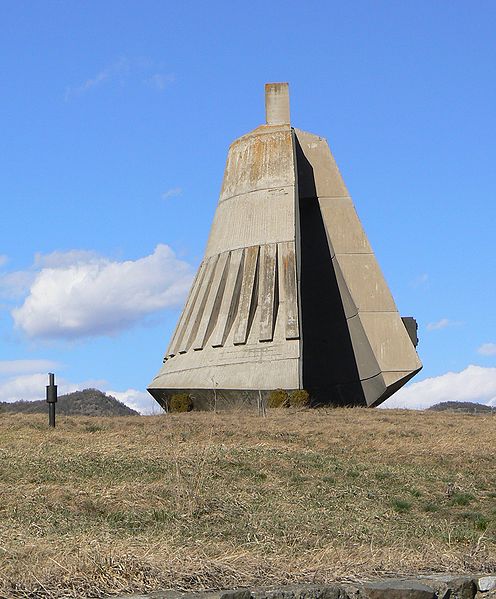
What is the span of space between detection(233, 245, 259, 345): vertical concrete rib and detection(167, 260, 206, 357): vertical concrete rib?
79.3 inches

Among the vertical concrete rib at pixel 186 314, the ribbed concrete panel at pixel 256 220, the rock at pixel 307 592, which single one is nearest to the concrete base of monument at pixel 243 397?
the vertical concrete rib at pixel 186 314

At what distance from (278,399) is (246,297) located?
369 cm

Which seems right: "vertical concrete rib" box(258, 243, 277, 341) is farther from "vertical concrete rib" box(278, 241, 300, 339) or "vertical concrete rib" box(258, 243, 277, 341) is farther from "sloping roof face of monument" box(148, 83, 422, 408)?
"vertical concrete rib" box(278, 241, 300, 339)

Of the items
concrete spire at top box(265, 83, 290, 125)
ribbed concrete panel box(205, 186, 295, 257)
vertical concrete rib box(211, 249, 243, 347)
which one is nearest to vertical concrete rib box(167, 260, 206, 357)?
ribbed concrete panel box(205, 186, 295, 257)

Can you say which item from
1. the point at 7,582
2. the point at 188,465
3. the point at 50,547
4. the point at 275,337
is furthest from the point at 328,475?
the point at 275,337

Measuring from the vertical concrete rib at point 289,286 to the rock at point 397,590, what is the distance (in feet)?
53.1

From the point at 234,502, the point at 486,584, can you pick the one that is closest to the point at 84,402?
the point at 234,502

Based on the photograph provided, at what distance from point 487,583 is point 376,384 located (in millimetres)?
18040

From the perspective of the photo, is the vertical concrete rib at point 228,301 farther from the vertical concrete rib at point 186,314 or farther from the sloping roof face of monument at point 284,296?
the vertical concrete rib at point 186,314

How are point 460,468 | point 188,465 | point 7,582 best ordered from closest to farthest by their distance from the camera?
point 7,582, point 188,465, point 460,468

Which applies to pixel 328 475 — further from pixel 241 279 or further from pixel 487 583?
pixel 241 279

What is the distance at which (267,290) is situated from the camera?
24.0 metres

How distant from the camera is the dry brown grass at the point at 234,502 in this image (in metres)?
6.67

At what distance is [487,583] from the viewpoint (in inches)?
267
